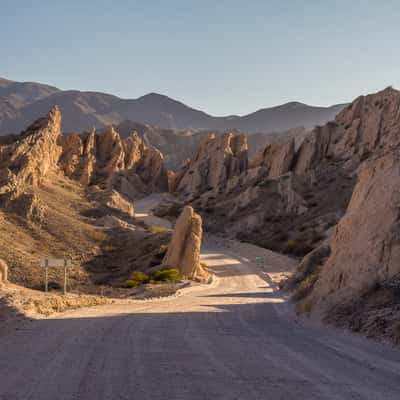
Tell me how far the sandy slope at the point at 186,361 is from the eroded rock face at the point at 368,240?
195 cm

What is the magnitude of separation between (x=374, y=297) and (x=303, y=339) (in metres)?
2.51

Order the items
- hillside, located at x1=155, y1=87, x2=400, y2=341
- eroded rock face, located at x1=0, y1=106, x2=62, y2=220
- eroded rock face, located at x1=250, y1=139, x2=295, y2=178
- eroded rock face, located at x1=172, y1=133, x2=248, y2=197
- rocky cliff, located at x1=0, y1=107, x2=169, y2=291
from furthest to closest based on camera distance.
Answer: eroded rock face, located at x1=172, y1=133, x2=248, y2=197
eroded rock face, located at x1=250, y1=139, x2=295, y2=178
eroded rock face, located at x1=0, y1=106, x2=62, y2=220
rocky cliff, located at x1=0, y1=107, x2=169, y2=291
hillside, located at x1=155, y1=87, x2=400, y2=341

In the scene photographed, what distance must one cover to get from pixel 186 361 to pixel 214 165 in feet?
311

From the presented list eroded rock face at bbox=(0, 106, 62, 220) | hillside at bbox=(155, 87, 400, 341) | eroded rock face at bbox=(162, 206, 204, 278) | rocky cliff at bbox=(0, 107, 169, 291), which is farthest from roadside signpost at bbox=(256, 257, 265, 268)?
eroded rock face at bbox=(0, 106, 62, 220)

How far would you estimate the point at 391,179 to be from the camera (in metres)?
17.5

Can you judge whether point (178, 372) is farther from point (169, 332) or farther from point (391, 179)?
point (391, 179)

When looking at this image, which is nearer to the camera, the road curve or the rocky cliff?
the road curve

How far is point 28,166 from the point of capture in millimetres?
57062

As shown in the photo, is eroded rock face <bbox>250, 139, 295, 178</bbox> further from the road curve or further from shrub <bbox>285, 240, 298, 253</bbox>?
the road curve

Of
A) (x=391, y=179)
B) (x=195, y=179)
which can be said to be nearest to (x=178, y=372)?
(x=391, y=179)

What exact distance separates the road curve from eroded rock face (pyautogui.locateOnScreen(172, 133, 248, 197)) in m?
83.3

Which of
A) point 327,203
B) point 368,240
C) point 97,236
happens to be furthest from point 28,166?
point 368,240

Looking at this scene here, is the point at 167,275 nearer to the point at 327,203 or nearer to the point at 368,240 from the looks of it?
the point at 368,240

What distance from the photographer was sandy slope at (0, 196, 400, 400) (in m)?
7.89
